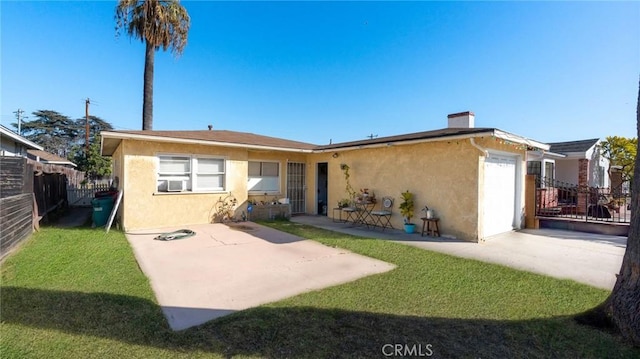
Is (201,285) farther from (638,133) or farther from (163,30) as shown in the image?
(163,30)

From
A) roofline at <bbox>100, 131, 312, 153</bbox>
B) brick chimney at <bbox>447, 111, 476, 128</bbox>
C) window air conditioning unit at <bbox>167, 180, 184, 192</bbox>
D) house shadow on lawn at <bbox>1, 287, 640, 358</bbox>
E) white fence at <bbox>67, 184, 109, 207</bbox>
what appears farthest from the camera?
white fence at <bbox>67, 184, 109, 207</bbox>

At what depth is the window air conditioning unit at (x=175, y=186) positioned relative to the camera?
9.70m

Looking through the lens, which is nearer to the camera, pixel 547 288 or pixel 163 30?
pixel 547 288

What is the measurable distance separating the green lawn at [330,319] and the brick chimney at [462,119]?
8.34 m

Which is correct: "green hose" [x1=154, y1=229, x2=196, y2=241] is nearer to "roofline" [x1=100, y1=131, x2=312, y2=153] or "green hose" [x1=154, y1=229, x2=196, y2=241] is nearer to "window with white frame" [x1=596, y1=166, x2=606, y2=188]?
"roofline" [x1=100, y1=131, x2=312, y2=153]

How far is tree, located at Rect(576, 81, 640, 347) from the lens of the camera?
2.80 m

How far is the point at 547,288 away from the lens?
4.39 meters

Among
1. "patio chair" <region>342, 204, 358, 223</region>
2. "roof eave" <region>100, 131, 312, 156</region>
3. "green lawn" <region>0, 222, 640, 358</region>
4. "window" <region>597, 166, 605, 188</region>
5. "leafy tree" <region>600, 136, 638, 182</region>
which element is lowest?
"green lawn" <region>0, 222, 640, 358</region>

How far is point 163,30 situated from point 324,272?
49.8 feet

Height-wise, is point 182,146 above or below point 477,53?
below

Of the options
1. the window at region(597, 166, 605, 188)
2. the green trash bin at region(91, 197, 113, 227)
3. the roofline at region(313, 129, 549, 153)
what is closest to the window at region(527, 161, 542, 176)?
the roofline at region(313, 129, 549, 153)

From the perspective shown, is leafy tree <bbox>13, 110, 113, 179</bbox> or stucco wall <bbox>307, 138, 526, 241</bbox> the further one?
leafy tree <bbox>13, 110, 113, 179</bbox>

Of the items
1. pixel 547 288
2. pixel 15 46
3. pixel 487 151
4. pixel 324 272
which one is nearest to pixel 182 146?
pixel 15 46

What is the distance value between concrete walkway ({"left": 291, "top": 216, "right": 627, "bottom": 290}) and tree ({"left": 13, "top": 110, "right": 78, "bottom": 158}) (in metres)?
53.2
